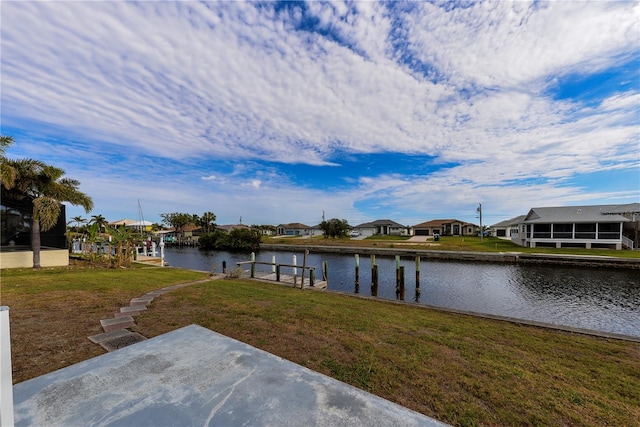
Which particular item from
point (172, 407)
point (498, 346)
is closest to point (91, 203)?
point (172, 407)

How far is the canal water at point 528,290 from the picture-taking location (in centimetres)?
1129

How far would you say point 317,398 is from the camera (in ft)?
6.69

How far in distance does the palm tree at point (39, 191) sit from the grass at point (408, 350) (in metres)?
6.36

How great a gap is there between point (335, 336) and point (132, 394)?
369 centimetres

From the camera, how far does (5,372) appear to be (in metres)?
1.25

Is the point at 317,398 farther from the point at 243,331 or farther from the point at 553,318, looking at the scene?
the point at 553,318

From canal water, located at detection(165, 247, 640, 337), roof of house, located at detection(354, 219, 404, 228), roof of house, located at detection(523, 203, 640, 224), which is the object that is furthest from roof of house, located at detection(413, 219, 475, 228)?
canal water, located at detection(165, 247, 640, 337)

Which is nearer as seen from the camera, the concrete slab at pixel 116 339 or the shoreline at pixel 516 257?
the concrete slab at pixel 116 339

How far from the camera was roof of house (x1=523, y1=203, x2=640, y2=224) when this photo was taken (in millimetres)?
27500

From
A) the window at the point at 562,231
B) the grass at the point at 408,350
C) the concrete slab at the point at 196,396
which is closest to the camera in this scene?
the concrete slab at the point at 196,396

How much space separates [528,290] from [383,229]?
47522 millimetres

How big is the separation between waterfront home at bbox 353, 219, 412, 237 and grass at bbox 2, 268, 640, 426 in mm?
55659

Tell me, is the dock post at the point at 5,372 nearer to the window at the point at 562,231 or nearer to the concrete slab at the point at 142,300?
the concrete slab at the point at 142,300

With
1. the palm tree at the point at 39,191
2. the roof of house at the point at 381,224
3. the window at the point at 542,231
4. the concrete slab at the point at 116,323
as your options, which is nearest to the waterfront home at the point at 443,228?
the roof of house at the point at 381,224
